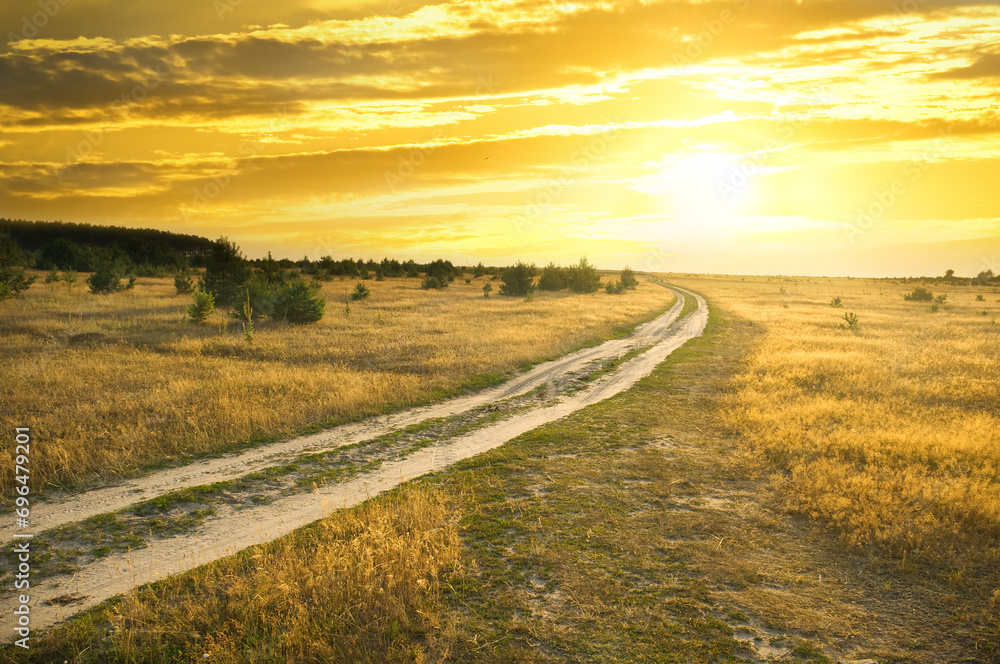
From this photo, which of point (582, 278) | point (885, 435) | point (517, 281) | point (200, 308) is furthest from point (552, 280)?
point (885, 435)

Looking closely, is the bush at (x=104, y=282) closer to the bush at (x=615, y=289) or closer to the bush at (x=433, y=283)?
the bush at (x=433, y=283)

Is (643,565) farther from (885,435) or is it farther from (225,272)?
(225,272)

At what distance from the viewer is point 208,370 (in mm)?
16094

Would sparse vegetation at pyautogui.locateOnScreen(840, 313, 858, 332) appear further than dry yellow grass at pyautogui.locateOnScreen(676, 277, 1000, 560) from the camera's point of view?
Yes

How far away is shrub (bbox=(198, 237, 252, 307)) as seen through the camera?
31141mm

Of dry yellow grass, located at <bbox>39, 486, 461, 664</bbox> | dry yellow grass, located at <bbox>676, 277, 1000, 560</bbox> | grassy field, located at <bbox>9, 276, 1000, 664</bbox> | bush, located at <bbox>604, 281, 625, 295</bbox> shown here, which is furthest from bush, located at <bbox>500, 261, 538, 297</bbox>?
dry yellow grass, located at <bbox>39, 486, 461, 664</bbox>

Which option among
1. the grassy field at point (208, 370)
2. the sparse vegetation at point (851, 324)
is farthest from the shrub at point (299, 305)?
the sparse vegetation at point (851, 324)

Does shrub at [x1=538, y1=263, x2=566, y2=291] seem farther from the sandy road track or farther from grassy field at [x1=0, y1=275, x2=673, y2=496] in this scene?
the sandy road track

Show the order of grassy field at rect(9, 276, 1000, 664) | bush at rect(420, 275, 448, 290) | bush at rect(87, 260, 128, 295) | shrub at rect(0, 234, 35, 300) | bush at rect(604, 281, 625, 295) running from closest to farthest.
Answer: grassy field at rect(9, 276, 1000, 664)
shrub at rect(0, 234, 35, 300)
bush at rect(87, 260, 128, 295)
bush at rect(420, 275, 448, 290)
bush at rect(604, 281, 625, 295)

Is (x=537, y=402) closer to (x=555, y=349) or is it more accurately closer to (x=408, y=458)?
(x=408, y=458)

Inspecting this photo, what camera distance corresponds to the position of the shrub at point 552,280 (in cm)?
6228

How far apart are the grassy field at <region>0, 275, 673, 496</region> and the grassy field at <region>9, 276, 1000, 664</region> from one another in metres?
5.04

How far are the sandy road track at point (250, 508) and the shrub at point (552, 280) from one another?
152 feet

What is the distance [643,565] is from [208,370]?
14.6 m
